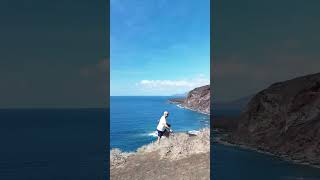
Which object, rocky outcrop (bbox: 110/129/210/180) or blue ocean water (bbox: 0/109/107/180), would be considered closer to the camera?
rocky outcrop (bbox: 110/129/210/180)

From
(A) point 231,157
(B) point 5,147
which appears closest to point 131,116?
(A) point 231,157

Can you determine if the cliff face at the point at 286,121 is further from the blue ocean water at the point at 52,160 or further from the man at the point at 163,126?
the man at the point at 163,126

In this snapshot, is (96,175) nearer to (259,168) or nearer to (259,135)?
(259,168)

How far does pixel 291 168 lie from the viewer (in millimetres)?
39812

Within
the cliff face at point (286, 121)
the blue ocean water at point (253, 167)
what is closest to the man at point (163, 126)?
the blue ocean water at point (253, 167)

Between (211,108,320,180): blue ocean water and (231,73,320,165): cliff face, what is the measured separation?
2.12 meters

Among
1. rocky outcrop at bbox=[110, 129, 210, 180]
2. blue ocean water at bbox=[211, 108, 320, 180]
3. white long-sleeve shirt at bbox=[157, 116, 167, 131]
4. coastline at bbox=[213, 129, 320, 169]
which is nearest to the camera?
rocky outcrop at bbox=[110, 129, 210, 180]

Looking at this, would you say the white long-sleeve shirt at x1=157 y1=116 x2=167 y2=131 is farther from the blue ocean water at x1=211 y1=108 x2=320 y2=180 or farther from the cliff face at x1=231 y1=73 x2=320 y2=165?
the cliff face at x1=231 y1=73 x2=320 y2=165

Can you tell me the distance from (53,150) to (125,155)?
58431mm

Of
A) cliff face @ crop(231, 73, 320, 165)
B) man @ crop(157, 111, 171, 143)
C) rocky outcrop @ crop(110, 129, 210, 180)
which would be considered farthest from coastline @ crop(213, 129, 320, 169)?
man @ crop(157, 111, 171, 143)

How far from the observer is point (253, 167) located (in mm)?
40938

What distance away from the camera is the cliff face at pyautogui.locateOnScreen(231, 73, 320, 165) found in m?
45.5

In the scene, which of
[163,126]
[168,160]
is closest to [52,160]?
[168,160]

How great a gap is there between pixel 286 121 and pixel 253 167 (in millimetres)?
11784
